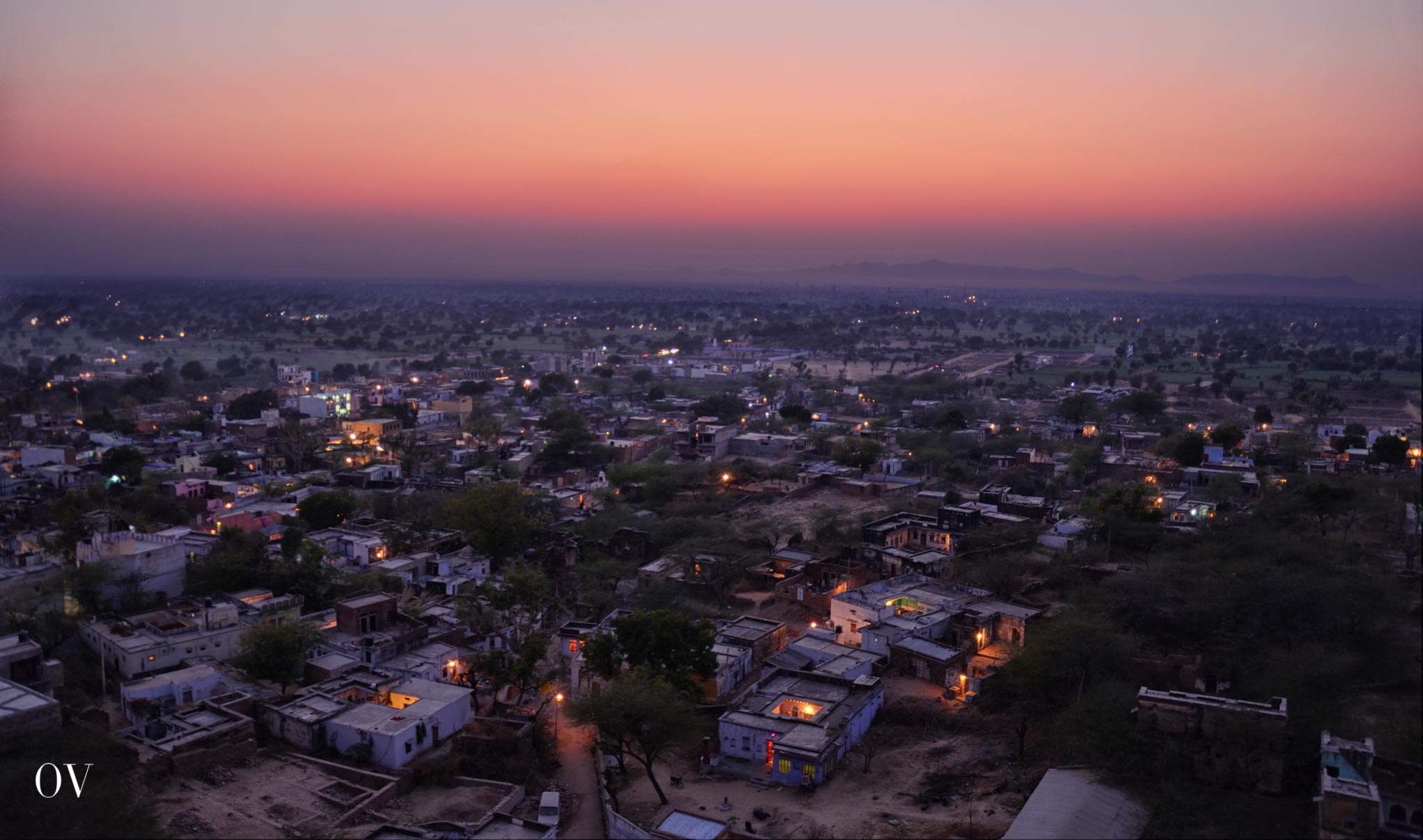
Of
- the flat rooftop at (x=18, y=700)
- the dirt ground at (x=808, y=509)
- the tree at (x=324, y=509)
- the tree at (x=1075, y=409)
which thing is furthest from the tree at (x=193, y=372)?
the tree at (x=1075, y=409)

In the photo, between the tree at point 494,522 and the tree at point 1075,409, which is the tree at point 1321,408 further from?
the tree at point 494,522

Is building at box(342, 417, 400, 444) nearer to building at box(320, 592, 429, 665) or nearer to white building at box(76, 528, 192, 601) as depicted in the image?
white building at box(76, 528, 192, 601)

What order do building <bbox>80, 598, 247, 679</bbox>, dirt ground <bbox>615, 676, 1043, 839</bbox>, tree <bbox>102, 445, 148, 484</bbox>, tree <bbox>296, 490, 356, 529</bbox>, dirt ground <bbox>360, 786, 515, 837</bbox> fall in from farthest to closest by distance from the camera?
tree <bbox>102, 445, 148, 484</bbox> < tree <bbox>296, 490, 356, 529</bbox> < building <bbox>80, 598, 247, 679</bbox> < dirt ground <bbox>360, 786, 515, 837</bbox> < dirt ground <bbox>615, 676, 1043, 839</bbox>

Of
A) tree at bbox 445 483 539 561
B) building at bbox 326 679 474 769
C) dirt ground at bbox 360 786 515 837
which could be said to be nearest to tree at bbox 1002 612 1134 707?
dirt ground at bbox 360 786 515 837

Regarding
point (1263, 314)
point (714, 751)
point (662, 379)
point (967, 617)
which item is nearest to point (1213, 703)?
point (967, 617)

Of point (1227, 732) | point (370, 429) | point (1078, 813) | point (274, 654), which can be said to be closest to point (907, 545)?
point (1227, 732)

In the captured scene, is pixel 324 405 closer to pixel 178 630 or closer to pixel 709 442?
pixel 709 442
